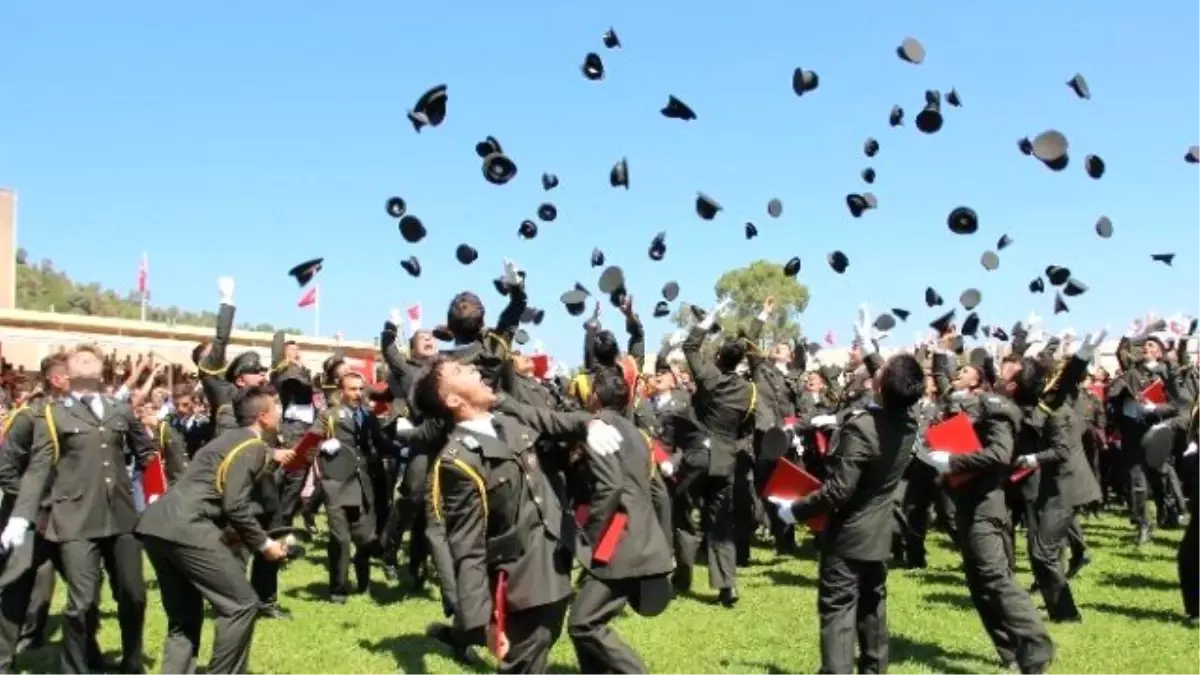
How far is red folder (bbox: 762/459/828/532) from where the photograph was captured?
6.74m

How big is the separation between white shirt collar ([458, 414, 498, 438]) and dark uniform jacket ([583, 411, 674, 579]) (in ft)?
2.43

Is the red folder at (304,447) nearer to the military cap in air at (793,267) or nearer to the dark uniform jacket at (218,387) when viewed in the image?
the dark uniform jacket at (218,387)

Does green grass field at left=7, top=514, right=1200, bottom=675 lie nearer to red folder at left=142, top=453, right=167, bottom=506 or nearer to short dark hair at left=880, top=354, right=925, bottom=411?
red folder at left=142, top=453, right=167, bottom=506

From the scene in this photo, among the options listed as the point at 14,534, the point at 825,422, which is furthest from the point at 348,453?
the point at 825,422

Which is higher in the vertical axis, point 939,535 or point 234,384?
point 234,384

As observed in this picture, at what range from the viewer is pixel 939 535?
14.1 m

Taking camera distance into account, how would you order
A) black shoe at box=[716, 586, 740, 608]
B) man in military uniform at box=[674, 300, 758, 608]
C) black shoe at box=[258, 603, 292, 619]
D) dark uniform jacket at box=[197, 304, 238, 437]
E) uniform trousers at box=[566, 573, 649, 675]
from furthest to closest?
man in military uniform at box=[674, 300, 758, 608]
black shoe at box=[716, 586, 740, 608]
black shoe at box=[258, 603, 292, 619]
dark uniform jacket at box=[197, 304, 238, 437]
uniform trousers at box=[566, 573, 649, 675]

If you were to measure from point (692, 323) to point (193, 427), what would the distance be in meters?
6.39

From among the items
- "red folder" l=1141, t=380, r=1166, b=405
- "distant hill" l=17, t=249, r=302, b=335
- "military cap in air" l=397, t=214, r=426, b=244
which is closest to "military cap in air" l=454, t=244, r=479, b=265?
"military cap in air" l=397, t=214, r=426, b=244

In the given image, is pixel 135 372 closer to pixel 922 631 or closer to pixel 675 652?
pixel 675 652

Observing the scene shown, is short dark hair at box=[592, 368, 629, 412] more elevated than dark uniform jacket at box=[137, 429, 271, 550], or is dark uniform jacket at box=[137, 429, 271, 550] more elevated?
short dark hair at box=[592, 368, 629, 412]

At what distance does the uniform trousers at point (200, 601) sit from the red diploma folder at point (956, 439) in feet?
13.9

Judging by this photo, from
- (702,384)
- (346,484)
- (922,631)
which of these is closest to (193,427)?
(346,484)

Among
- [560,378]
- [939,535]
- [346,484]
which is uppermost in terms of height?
[560,378]
